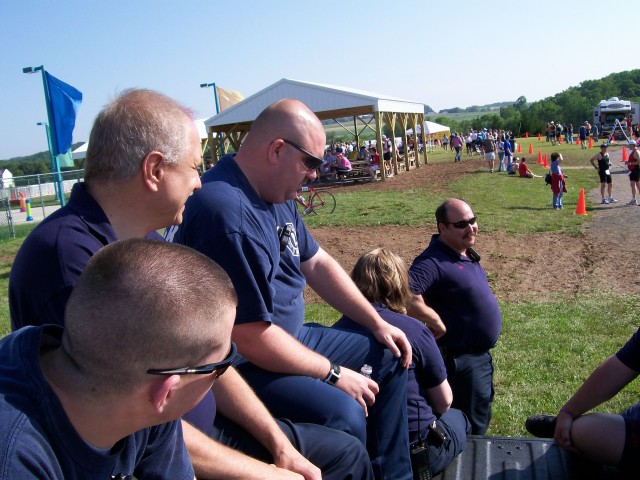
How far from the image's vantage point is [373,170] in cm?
2702

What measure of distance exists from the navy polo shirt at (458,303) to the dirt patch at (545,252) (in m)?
4.49

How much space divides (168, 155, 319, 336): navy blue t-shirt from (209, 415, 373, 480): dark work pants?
1.37 ft

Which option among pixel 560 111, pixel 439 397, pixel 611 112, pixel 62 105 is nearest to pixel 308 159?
pixel 439 397

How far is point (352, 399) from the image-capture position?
2.47 metres

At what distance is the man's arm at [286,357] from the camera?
2348mm

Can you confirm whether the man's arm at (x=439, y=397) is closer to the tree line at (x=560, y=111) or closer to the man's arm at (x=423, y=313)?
the man's arm at (x=423, y=313)

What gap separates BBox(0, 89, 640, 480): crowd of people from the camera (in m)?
1.35

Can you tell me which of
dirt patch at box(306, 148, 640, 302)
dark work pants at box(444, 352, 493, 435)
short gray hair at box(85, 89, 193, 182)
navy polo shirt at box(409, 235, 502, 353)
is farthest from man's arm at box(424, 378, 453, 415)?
dirt patch at box(306, 148, 640, 302)

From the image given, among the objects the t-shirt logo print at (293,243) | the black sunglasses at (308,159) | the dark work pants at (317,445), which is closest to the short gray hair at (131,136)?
the black sunglasses at (308,159)

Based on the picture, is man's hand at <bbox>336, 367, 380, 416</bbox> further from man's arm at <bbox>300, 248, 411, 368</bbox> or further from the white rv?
the white rv

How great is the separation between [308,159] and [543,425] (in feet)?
6.99

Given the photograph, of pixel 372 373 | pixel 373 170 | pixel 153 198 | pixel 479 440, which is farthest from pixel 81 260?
pixel 373 170

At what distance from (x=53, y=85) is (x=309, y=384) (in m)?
14.1

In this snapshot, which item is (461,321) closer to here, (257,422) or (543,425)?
(543,425)
